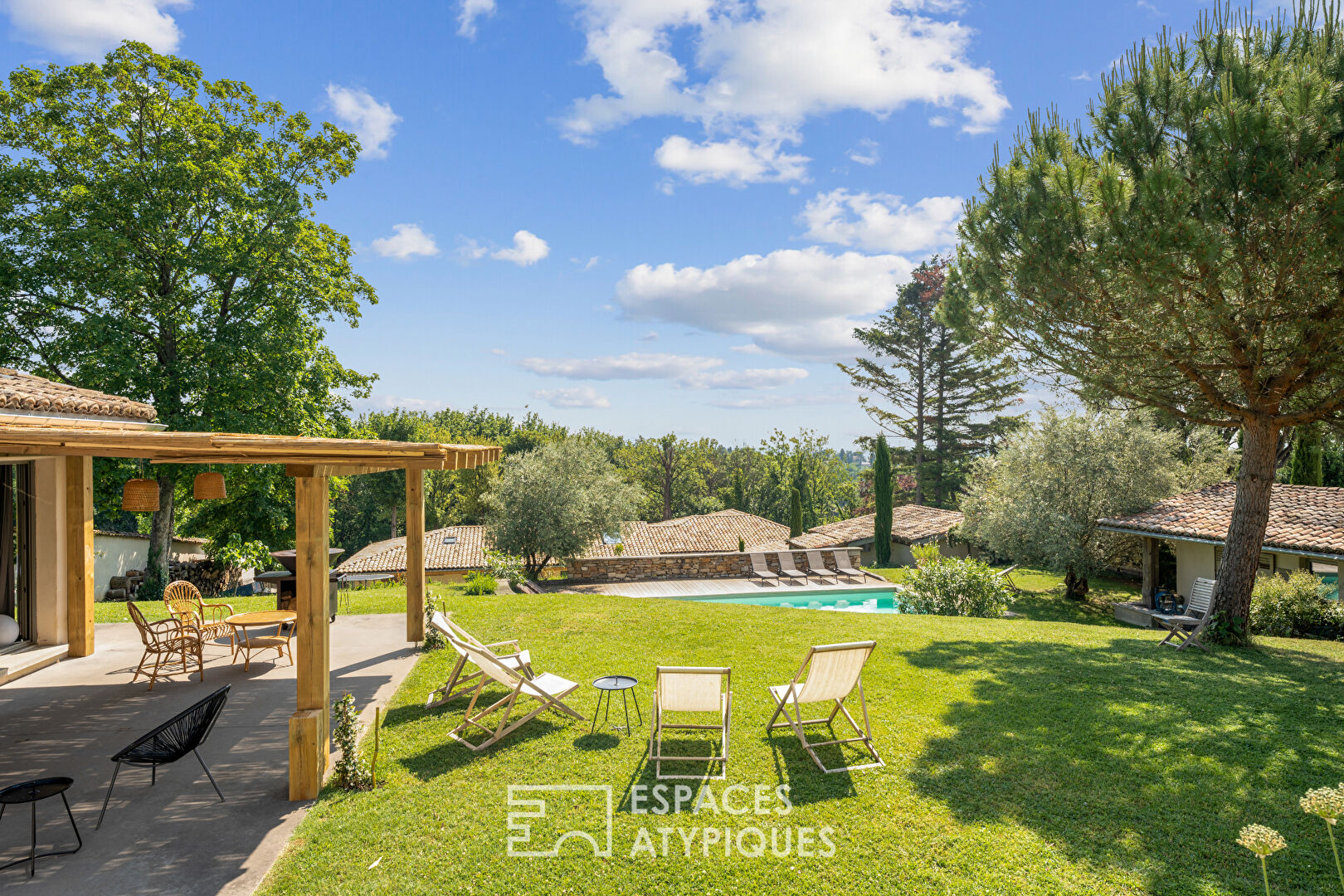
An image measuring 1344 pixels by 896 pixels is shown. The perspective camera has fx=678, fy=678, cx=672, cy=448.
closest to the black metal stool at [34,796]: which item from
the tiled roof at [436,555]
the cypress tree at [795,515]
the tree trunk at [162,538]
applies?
the tree trunk at [162,538]

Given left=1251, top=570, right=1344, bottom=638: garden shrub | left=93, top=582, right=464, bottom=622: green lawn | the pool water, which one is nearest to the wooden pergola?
left=93, top=582, right=464, bottom=622: green lawn

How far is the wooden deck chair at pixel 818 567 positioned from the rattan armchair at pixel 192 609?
1512 cm

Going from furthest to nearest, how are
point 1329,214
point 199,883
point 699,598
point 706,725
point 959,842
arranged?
1. point 699,598
2. point 1329,214
3. point 706,725
4. point 959,842
5. point 199,883

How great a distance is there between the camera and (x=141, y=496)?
6680 millimetres

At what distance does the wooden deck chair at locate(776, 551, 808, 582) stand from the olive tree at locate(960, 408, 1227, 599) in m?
5.23

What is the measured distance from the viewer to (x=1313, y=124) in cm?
753

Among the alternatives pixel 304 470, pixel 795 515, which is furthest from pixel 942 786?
pixel 795 515

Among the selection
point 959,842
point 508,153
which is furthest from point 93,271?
point 959,842

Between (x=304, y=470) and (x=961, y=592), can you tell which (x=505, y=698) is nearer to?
(x=304, y=470)

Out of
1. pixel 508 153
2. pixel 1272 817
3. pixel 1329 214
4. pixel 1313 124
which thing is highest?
pixel 508 153

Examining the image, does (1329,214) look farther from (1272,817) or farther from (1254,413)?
(1272,817)

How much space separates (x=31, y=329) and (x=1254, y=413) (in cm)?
2333

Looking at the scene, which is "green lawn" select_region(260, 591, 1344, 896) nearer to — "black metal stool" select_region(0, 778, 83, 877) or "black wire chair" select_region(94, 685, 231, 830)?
"black wire chair" select_region(94, 685, 231, 830)

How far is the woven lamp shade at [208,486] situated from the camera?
5941 mm
